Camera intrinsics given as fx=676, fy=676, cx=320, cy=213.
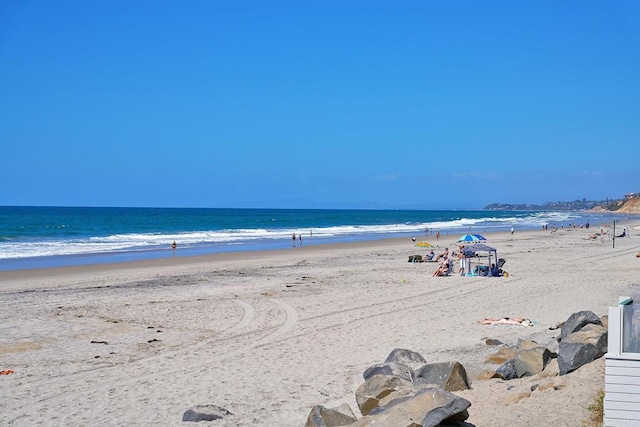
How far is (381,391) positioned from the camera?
770cm

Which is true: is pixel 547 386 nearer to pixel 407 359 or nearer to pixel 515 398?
pixel 515 398

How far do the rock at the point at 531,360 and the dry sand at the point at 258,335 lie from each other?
37cm

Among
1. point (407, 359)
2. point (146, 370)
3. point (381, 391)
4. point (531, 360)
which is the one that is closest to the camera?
point (381, 391)

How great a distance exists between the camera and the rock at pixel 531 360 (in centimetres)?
879

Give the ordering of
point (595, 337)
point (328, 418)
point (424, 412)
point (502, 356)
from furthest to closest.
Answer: point (502, 356)
point (595, 337)
point (328, 418)
point (424, 412)

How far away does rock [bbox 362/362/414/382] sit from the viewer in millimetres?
8559

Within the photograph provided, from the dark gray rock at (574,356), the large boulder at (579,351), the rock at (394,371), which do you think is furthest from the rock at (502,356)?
the rock at (394,371)

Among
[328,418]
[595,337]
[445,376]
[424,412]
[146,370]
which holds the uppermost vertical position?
[595,337]

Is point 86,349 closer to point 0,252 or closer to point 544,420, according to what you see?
point 544,420

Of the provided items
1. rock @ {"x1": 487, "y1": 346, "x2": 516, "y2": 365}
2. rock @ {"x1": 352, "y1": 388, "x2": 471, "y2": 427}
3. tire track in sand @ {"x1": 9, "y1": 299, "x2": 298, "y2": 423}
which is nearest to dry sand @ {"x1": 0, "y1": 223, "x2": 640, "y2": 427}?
tire track in sand @ {"x1": 9, "y1": 299, "x2": 298, "y2": 423}

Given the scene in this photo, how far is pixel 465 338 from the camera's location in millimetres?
12344

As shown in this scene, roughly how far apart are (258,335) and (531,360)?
5.63 meters

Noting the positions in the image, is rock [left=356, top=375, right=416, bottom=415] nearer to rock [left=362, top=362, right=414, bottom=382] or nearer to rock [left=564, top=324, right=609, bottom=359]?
rock [left=362, top=362, right=414, bottom=382]

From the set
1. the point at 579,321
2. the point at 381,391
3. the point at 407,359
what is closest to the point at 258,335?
the point at 407,359
